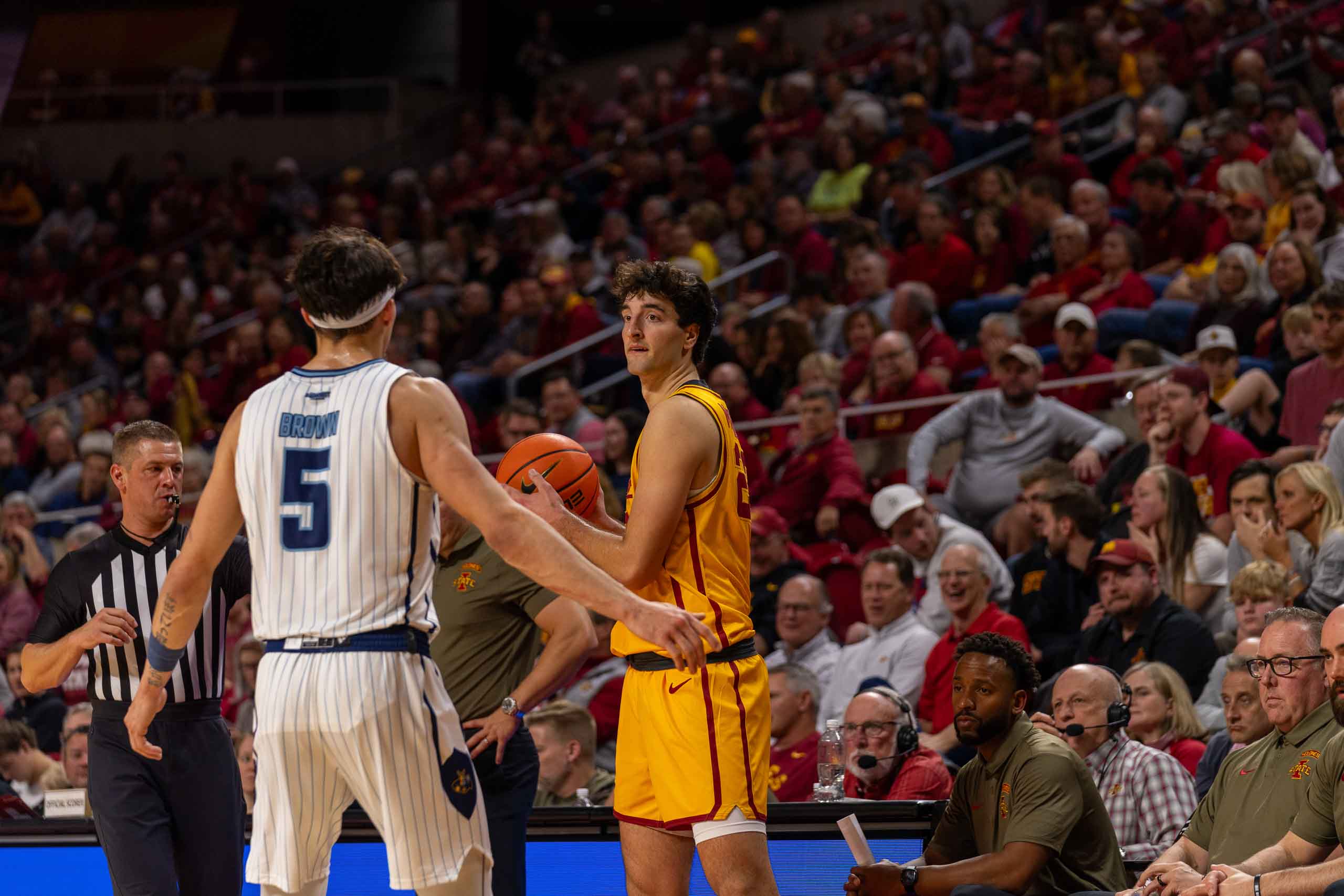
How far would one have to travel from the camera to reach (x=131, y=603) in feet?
15.1

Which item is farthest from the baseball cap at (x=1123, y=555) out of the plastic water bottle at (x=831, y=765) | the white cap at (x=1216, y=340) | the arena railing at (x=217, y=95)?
the arena railing at (x=217, y=95)

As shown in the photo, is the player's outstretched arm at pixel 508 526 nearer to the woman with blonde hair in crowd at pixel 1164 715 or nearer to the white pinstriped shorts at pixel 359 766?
the white pinstriped shorts at pixel 359 766

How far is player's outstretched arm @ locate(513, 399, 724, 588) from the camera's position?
3879 mm

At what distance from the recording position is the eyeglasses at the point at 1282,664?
15.9ft

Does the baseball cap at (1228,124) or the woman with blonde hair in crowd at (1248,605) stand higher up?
the baseball cap at (1228,124)

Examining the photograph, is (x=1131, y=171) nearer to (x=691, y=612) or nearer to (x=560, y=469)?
(x=560, y=469)

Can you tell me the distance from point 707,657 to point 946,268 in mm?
7647

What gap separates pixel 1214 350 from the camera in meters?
8.56

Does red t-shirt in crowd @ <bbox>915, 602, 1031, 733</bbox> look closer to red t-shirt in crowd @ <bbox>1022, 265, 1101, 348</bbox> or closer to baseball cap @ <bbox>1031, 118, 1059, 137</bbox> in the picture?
red t-shirt in crowd @ <bbox>1022, 265, 1101, 348</bbox>

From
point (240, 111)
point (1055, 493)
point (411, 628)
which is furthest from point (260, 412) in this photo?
point (240, 111)

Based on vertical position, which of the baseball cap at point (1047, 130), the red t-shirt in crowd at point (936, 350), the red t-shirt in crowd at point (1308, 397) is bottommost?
the red t-shirt in crowd at point (1308, 397)

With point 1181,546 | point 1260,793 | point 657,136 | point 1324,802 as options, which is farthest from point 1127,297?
point 657,136

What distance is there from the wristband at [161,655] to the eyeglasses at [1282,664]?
310 centimetres

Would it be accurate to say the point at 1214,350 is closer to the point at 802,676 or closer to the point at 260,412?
the point at 802,676
